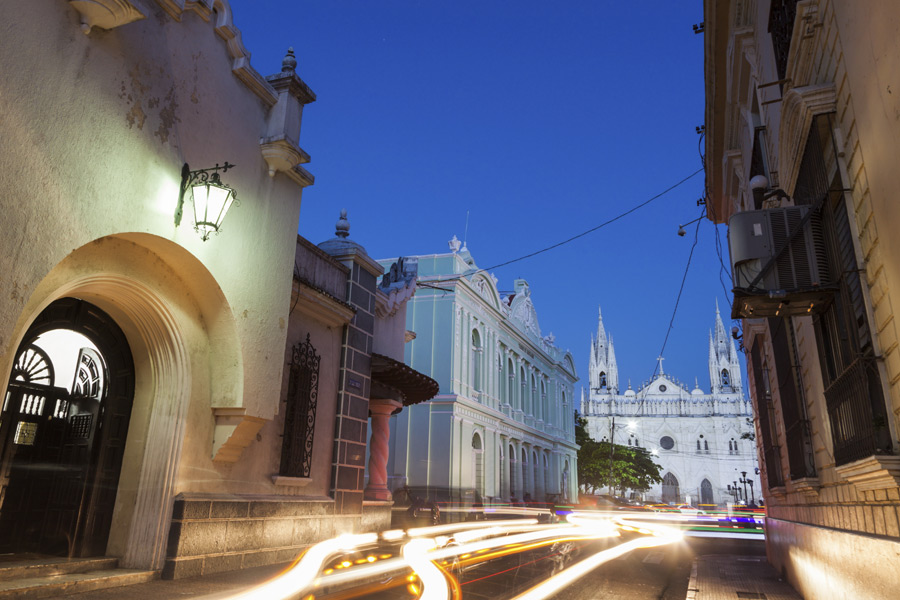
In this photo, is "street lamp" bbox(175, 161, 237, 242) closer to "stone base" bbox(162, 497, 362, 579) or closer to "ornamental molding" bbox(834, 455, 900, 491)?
"stone base" bbox(162, 497, 362, 579)

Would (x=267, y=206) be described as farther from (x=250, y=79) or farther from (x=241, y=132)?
(x=250, y=79)

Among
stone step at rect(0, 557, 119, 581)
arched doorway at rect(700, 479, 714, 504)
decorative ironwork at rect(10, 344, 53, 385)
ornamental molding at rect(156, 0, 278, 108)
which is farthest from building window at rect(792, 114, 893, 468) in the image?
arched doorway at rect(700, 479, 714, 504)

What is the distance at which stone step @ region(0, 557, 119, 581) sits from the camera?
605 cm

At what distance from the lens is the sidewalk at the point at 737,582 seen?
800 centimetres

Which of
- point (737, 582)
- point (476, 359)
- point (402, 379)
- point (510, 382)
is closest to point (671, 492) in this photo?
point (510, 382)

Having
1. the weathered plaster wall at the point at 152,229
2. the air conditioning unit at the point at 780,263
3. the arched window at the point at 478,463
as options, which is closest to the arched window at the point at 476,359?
the arched window at the point at 478,463

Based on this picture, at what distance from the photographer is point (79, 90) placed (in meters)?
6.17

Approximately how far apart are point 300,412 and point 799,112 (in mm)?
7992

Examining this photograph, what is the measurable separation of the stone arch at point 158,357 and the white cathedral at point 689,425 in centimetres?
8131

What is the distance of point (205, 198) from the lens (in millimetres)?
7301

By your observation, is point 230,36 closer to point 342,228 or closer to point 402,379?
point 342,228

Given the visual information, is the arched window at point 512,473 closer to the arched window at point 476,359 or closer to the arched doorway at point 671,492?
the arched window at point 476,359

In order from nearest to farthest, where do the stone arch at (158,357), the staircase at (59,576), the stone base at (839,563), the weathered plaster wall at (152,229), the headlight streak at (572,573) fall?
the stone base at (839,563), the weathered plaster wall at (152,229), the staircase at (59,576), the stone arch at (158,357), the headlight streak at (572,573)

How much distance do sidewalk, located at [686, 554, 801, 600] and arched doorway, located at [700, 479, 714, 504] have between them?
80.9 meters
